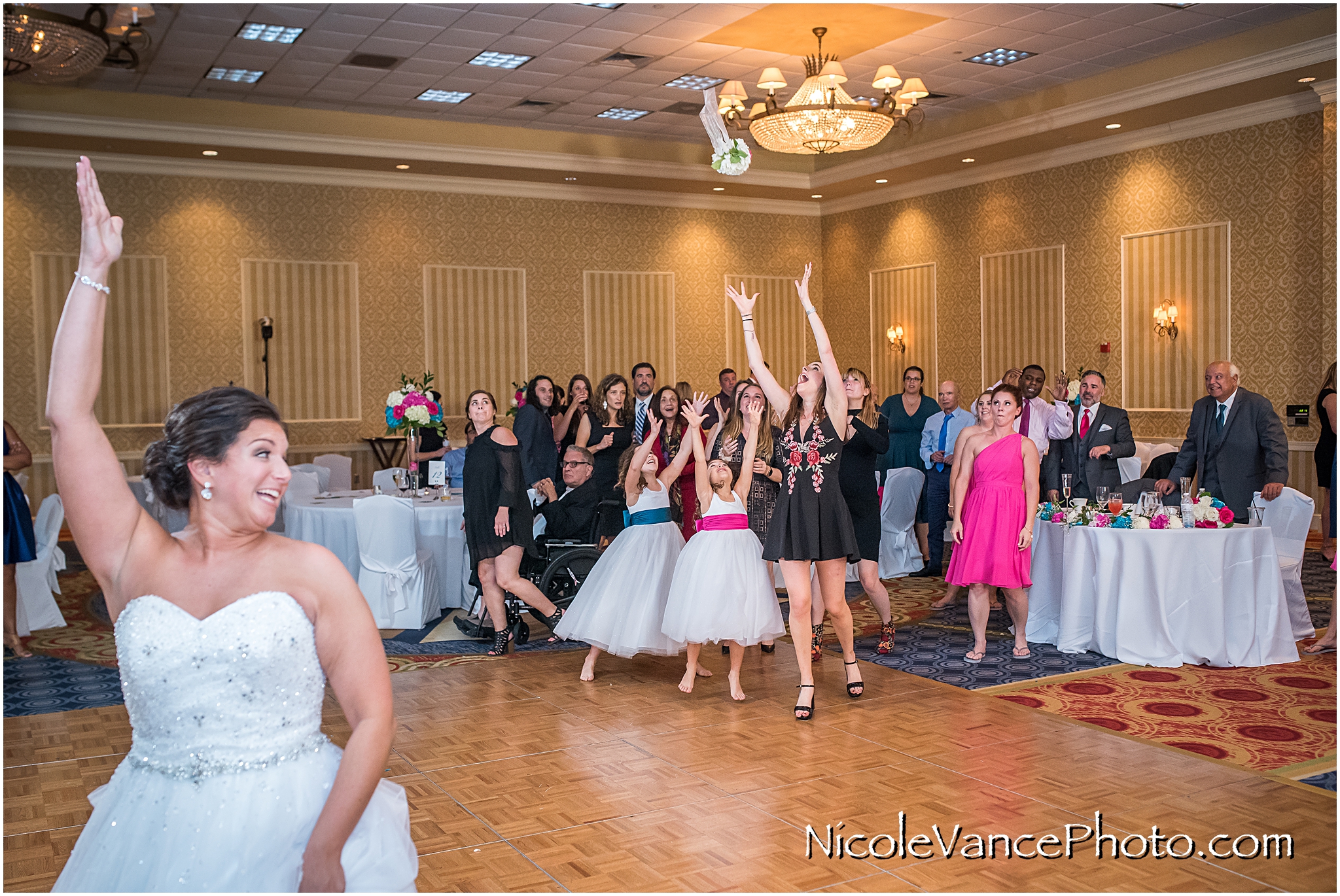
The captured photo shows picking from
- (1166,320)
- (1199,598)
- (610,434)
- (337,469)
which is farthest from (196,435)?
(1166,320)

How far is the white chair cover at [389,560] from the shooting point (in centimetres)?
714

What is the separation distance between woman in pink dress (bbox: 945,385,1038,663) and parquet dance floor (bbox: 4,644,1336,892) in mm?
856

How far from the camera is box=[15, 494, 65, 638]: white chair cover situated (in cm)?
715

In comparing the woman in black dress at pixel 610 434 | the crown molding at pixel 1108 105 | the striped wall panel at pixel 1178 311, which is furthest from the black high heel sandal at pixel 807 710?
the striped wall panel at pixel 1178 311

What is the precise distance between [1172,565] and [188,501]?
212 inches

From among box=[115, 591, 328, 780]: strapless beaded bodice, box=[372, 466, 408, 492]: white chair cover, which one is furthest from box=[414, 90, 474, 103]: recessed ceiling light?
box=[115, 591, 328, 780]: strapless beaded bodice

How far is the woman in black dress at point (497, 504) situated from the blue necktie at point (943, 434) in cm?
390

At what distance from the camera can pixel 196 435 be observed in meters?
1.77

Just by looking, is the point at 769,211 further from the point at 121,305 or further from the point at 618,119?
the point at 121,305

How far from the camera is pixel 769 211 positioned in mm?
15172

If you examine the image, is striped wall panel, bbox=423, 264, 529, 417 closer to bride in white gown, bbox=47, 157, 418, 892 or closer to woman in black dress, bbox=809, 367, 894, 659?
woman in black dress, bbox=809, 367, 894, 659

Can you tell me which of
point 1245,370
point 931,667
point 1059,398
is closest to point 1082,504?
point 931,667

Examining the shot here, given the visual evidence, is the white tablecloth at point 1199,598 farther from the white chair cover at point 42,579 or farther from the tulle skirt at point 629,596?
the white chair cover at point 42,579

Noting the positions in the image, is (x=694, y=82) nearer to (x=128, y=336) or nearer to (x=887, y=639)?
(x=887, y=639)
